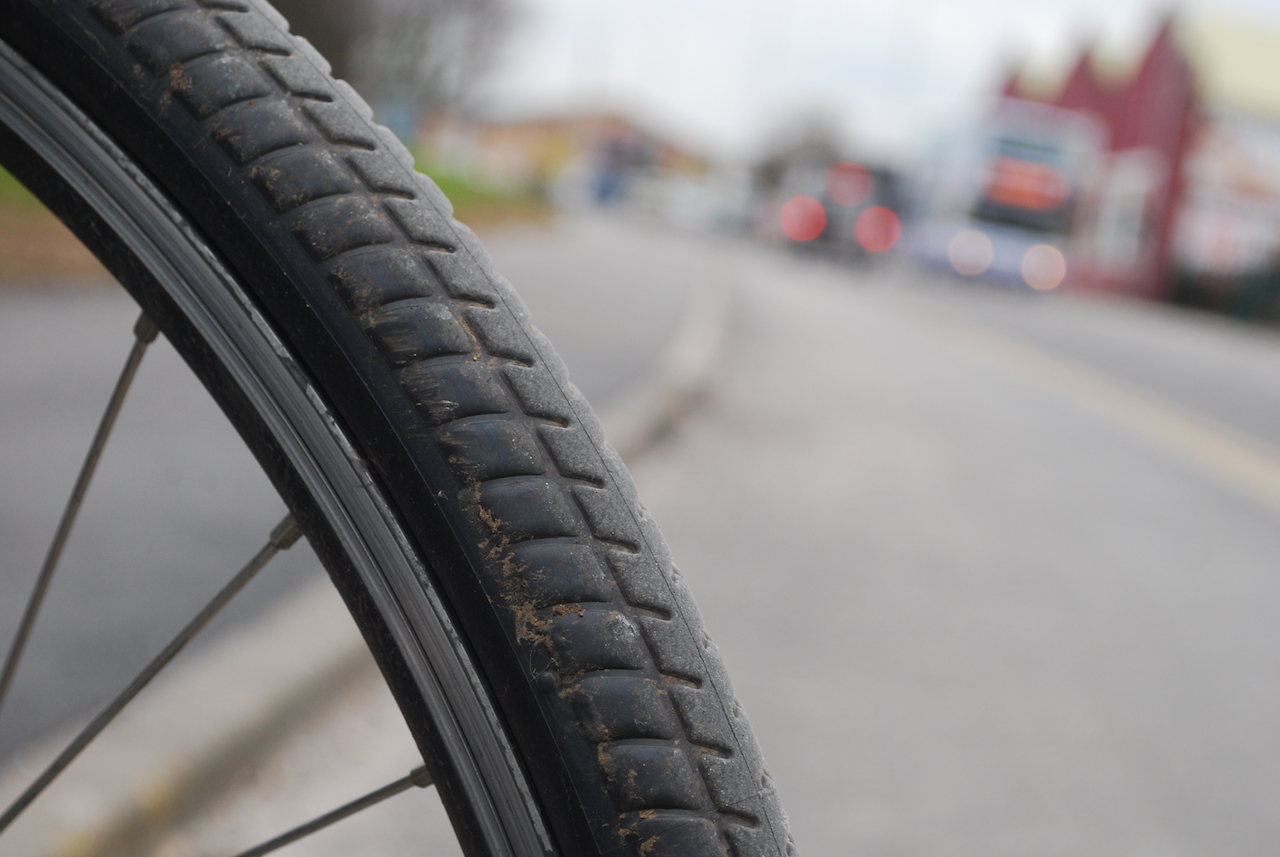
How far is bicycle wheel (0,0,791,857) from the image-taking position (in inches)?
34.6

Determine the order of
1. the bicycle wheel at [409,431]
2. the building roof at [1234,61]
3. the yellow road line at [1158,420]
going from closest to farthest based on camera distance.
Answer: the bicycle wheel at [409,431], the yellow road line at [1158,420], the building roof at [1234,61]

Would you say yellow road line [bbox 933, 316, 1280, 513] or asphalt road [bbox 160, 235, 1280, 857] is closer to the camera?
asphalt road [bbox 160, 235, 1280, 857]

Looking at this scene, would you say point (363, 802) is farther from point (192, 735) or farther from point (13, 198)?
point (13, 198)

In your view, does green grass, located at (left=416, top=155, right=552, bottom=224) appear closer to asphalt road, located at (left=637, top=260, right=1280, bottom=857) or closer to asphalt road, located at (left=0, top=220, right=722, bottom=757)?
asphalt road, located at (left=637, top=260, right=1280, bottom=857)

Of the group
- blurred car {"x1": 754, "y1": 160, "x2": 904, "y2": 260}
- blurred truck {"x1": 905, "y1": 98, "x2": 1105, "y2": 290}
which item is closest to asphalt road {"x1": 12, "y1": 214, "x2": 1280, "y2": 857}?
blurred truck {"x1": 905, "y1": 98, "x2": 1105, "y2": 290}

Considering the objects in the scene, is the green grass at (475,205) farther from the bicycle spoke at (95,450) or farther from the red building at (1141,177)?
the red building at (1141,177)

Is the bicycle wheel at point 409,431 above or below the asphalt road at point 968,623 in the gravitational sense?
above

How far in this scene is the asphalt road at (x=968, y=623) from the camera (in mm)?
2365

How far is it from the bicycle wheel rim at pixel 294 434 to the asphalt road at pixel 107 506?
4.15ft

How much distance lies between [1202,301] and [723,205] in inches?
914

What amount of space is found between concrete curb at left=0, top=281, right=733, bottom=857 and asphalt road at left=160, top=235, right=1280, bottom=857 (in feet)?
0.19

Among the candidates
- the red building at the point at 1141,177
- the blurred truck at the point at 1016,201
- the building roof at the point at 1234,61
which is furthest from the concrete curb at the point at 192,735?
the building roof at the point at 1234,61

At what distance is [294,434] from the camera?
0.91 meters

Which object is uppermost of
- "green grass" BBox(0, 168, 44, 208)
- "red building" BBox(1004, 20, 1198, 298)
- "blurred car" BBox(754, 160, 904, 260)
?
"red building" BBox(1004, 20, 1198, 298)
